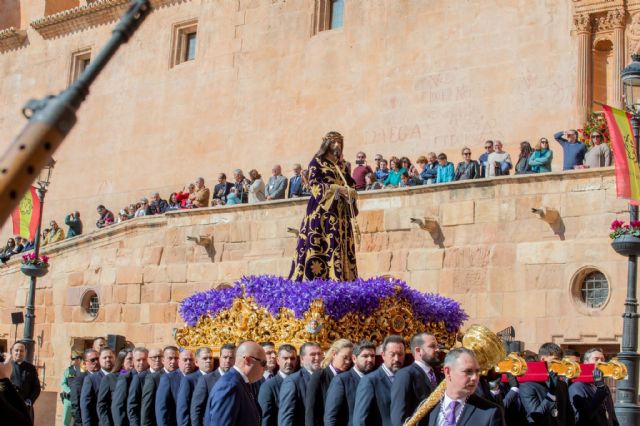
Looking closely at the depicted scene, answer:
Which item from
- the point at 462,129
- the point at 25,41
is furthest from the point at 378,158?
the point at 25,41

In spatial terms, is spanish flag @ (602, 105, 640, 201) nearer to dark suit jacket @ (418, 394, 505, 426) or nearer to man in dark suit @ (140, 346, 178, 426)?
man in dark suit @ (140, 346, 178, 426)

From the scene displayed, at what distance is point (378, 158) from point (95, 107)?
12.9m

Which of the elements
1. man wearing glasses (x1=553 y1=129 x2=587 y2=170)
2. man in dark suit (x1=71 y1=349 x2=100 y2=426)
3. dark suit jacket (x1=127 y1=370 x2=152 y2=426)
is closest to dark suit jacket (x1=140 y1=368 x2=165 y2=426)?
dark suit jacket (x1=127 y1=370 x2=152 y2=426)

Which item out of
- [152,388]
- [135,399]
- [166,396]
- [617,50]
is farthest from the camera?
[617,50]

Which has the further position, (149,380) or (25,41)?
(25,41)

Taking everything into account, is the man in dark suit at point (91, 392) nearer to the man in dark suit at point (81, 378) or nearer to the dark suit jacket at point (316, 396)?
the man in dark suit at point (81, 378)

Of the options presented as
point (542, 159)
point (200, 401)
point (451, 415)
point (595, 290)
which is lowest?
point (200, 401)

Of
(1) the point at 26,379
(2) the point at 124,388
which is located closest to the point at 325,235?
(2) the point at 124,388

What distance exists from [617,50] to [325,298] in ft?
42.2

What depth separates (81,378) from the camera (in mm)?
12383

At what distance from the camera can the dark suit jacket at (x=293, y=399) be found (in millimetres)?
8875

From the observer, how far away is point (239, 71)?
26719mm

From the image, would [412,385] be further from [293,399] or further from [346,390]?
[293,399]

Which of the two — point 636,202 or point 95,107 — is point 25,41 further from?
point 636,202
